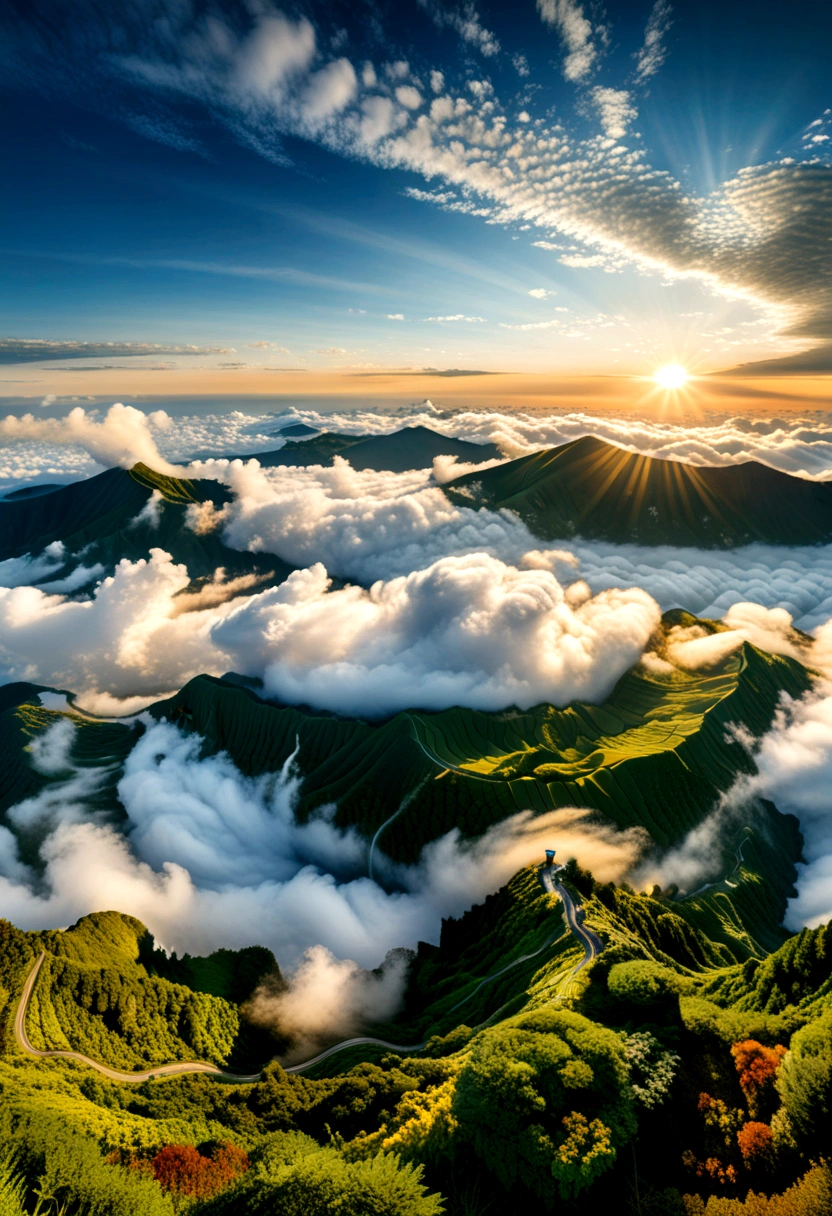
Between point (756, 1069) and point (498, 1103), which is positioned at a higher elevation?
point (756, 1069)

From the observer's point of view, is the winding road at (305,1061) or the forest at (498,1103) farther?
the winding road at (305,1061)

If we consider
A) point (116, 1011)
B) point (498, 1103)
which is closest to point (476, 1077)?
point (498, 1103)

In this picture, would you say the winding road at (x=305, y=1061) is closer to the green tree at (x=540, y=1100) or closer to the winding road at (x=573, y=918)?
the winding road at (x=573, y=918)

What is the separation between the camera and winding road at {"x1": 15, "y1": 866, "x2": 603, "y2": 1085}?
86.3 meters

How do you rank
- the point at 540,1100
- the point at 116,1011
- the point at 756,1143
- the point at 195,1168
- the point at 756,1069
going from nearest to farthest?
1. the point at 756,1143
2. the point at 540,1100
3. the point at 756,1069
4. the point at 195,1168
5. the point at 116,1011

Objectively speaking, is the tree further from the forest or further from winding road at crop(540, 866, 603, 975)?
winding road at crop(540, 866, 603, 975)

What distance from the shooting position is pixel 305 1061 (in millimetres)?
109500

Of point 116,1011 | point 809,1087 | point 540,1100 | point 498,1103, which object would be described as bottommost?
point 116,1011

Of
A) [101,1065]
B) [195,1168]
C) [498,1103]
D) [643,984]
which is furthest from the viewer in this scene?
[101,1065]

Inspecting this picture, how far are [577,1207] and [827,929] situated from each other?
42279mm

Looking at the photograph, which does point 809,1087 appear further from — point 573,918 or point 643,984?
point 573,918

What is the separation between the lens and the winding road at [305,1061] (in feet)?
283

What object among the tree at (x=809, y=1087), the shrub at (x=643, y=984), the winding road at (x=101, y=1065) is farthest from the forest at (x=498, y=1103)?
the winding road at (x=101, y=1065)

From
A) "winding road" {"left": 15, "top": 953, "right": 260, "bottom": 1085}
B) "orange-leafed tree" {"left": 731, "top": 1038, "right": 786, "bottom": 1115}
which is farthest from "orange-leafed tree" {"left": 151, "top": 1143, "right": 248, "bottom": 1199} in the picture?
"orange-leafed tree" {"left": 731, "top": 1038, "right": 786, "bottom": 1115}
